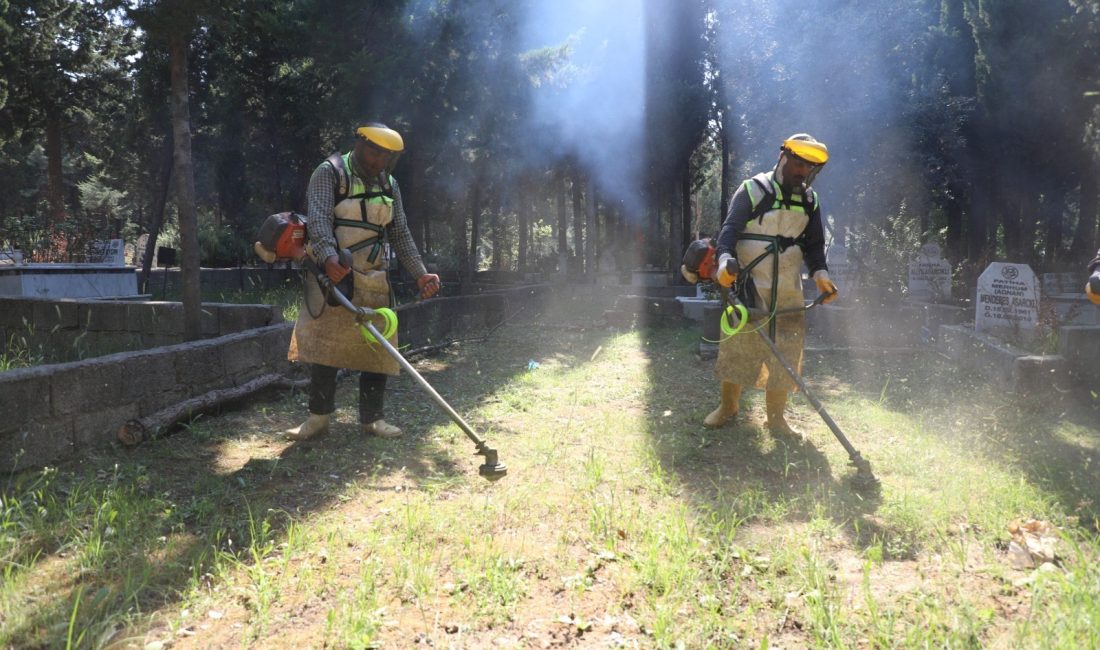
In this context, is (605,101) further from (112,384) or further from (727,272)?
(112,384)

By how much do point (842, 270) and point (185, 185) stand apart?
33.9 ft

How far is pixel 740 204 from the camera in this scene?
15.8ft

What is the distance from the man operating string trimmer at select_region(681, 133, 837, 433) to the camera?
4727 millimetres

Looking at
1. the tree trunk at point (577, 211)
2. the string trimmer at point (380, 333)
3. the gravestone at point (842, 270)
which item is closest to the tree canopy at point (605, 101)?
the gravestone at point (842, 270)

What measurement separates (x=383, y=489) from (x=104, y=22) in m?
17.4

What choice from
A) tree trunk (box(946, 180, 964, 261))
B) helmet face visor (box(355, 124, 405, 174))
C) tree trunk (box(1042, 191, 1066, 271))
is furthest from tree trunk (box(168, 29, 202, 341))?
tree trunk (box(946, 180, 964, 261))

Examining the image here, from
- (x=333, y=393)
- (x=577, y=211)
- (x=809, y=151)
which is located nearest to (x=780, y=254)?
(x=809, y=151)

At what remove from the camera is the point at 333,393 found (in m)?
4.77

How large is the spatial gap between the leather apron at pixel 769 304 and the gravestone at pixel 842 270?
750 cm

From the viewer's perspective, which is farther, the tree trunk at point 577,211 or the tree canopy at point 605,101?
the tree trunk at point 577,211

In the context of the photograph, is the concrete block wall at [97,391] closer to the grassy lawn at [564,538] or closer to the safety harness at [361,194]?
the grassy lawn at [564,538]

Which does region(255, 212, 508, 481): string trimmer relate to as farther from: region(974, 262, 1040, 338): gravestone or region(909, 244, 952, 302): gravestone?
region(909, 244, 952, 302): gravestone

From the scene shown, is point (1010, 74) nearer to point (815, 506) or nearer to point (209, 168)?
point (815, 506)

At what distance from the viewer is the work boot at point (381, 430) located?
4.93 m
